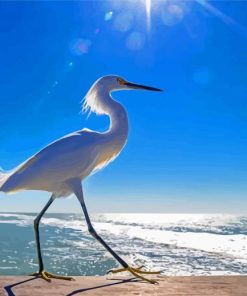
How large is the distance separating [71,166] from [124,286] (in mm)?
1539

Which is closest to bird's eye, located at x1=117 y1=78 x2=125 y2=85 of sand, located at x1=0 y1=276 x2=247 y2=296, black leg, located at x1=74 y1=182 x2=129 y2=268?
black leg, located at x1=74 y1=182 x2=129 y2=268

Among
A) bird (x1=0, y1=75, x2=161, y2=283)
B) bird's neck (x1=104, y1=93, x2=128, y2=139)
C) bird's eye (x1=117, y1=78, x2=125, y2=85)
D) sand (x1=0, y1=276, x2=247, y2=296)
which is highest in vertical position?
bird's eye (x1=117, y1=78, x2=125, y2=85)

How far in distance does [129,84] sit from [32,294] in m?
3.19

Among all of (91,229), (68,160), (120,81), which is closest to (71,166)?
(68,160)

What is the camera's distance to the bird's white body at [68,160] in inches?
189

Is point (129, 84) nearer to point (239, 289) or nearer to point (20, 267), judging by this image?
point (239, 289)

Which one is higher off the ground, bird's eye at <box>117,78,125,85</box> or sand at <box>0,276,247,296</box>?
bird's eye at <box>117,78,125,85</box>

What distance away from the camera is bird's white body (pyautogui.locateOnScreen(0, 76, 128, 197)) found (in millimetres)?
4789

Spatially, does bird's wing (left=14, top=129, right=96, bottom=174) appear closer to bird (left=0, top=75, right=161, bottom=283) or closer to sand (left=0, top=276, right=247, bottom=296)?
bird (left=0, top=75, right=161, bottom=283)

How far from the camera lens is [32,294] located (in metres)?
3.70

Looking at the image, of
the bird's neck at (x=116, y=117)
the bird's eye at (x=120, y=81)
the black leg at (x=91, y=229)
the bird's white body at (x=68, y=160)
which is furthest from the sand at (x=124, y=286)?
the bird's eye at (x=120, y=81)

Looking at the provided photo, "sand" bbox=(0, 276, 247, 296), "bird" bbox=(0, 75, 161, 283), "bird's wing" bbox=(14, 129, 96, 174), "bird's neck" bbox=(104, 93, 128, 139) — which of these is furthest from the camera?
"bird's neck" bbox=(104, 93, 128, 139)

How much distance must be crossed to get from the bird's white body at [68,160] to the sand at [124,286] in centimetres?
108

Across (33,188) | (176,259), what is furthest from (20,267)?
(33,188)
